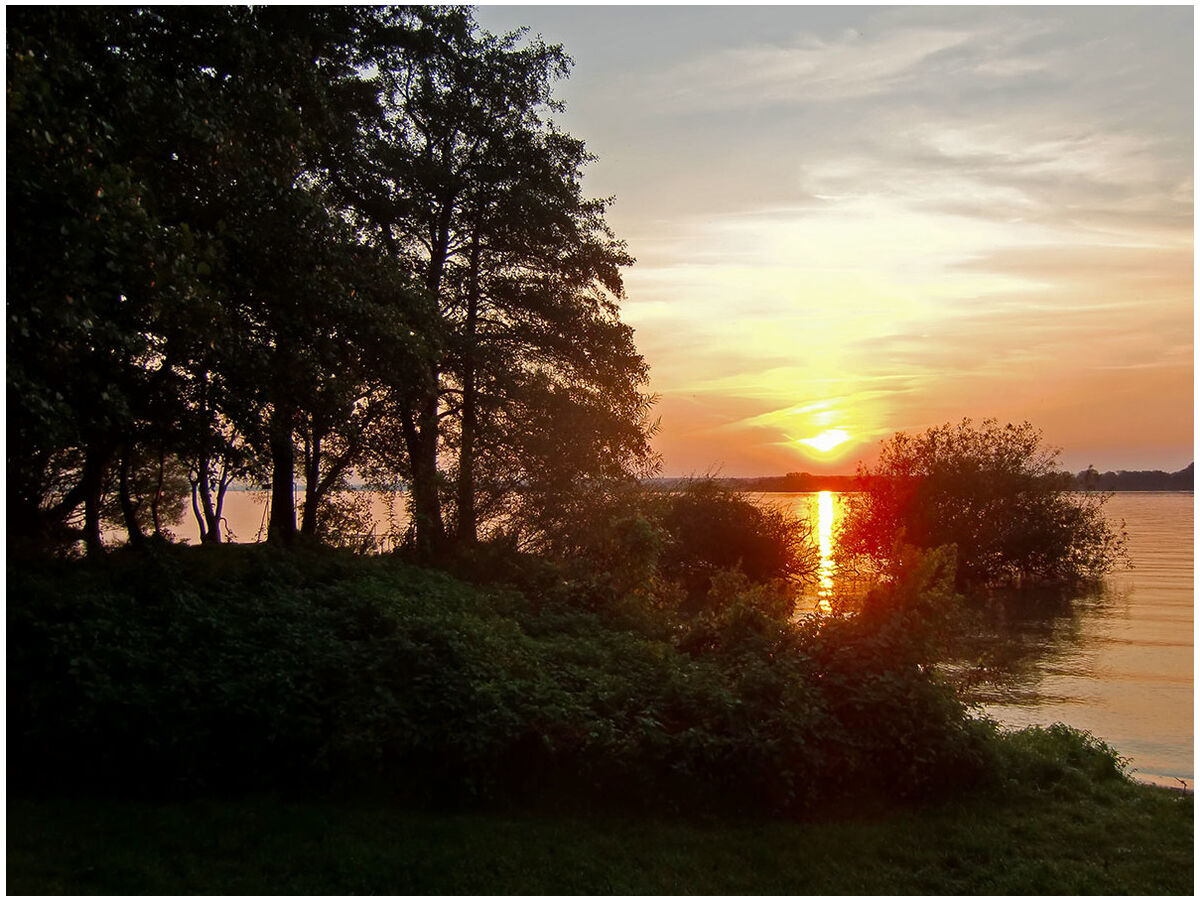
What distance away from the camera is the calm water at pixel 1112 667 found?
53.7 feet

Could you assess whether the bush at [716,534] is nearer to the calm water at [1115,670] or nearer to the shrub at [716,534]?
the shrub at [716,534]

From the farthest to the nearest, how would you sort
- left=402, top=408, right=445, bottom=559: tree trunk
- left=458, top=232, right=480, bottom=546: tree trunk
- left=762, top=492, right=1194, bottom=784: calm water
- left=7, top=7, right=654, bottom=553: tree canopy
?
left=458, top=232, right=480, bottom=546: tree trunk < left=402, top=408, right=445, bottom=559: tree trunk < left=762, top=492, right=1194, bottom=784: calm water < left=7, top=7, right=654, bottom=553: tree canopy

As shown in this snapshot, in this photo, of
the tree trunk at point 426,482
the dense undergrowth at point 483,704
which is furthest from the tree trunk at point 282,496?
the dense undergrowth at point 483,704

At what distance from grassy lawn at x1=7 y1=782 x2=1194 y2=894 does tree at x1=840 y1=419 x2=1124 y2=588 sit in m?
32.9

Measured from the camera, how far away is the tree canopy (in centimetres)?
1073

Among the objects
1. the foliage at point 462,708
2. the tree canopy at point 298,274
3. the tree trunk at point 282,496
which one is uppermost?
the tree canopy at point 298,274

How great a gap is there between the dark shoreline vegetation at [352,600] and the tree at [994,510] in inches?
923

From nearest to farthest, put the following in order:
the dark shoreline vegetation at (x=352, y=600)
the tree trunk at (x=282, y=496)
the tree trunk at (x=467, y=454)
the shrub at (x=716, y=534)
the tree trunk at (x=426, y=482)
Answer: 1. the dark shoreline vegetation at (x=352, y=600)
2. the tree trunk at (x=282, y=496)
3. the tree trunk at (x=426, y=482)
4. the tree trunk at (x=467, y=454)
5. the shrub at (x=716, y=534)

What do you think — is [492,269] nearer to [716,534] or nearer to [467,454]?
[467,454]

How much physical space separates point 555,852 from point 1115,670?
19.6 m

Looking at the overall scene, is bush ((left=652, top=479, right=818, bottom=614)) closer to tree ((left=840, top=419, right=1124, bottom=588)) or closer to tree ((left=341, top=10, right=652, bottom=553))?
tree ((left=840, top=419, right=1124, bottom=588))

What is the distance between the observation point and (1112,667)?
22.9 meters

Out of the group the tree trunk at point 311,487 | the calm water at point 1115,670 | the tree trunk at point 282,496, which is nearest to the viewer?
the calm water at point 1115,670

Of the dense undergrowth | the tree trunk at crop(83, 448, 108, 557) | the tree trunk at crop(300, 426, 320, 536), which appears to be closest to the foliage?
the dense undergrowth
